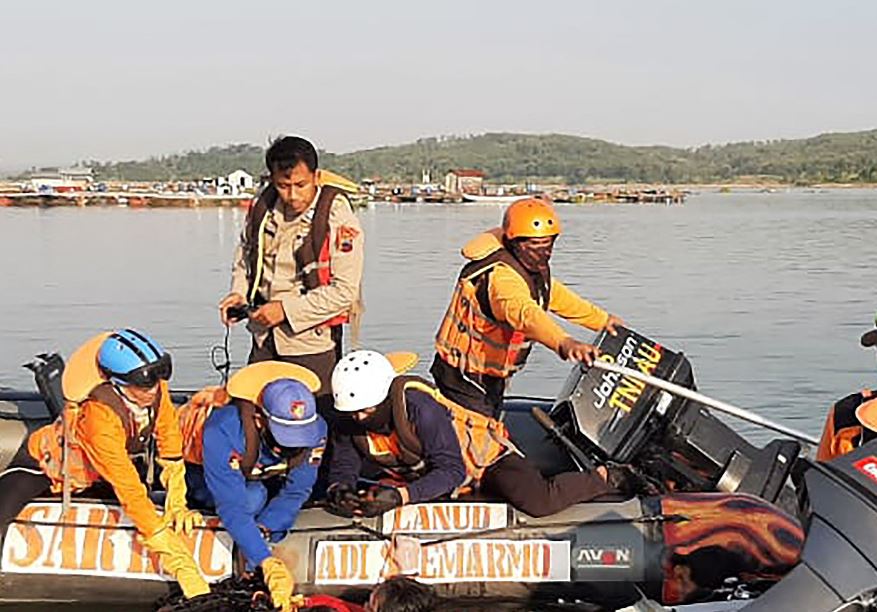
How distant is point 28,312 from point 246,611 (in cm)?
1225

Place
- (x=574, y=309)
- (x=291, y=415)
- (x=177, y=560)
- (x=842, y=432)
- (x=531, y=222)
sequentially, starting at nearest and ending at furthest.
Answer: (x=842, y=432) → (x=291, y=415) → (x=177, y=560) → (x=531, y=222) → (x=574, y=309)

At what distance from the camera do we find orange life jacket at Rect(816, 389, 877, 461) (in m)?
3.93

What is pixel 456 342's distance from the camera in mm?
5824

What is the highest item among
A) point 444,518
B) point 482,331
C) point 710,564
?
point 482,331

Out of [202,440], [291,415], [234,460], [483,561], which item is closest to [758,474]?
[483,561]

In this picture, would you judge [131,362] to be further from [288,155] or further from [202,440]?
[288,155]

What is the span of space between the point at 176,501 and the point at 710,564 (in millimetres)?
2286

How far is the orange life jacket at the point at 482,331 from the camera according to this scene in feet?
18.6

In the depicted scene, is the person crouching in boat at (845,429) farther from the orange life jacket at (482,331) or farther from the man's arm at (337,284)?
the man's arm at (337,284)

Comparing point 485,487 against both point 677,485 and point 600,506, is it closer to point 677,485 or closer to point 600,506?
point 600,506

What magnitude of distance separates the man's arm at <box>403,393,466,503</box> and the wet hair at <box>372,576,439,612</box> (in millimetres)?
954

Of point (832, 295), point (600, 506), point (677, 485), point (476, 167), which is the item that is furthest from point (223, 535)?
point (476, 167)

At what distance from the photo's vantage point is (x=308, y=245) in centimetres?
572

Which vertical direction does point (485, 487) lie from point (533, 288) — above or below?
below
